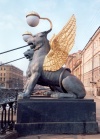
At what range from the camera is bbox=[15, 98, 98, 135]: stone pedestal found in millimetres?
4859

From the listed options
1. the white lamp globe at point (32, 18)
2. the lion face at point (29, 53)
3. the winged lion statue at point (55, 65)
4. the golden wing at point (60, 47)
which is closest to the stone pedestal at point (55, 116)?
the winged lion statue at point (55, 65)

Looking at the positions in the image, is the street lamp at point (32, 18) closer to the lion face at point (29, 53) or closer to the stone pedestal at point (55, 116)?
the lion face at point (29, 53)

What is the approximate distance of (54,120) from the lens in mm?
4957

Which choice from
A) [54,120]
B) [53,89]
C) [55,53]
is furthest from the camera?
[53,89]

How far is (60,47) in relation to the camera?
211 inches

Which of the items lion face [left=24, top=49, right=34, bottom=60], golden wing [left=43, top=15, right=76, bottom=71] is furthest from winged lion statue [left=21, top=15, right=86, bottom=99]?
lion face [left=24, top=49, right=34, bottom=60]

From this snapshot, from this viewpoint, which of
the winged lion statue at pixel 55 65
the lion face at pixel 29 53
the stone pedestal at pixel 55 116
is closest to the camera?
the stone pedestal at pixel 55 116

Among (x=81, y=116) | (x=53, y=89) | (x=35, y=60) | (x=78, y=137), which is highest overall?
(x=35, y=60)

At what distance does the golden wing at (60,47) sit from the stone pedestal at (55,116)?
0.71 metres

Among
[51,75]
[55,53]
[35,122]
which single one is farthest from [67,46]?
[35,122]

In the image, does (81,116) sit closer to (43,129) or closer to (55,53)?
(43,129)

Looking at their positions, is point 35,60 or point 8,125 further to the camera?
point 35,60

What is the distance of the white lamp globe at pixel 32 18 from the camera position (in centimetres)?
532

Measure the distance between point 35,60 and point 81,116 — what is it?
1.42m
